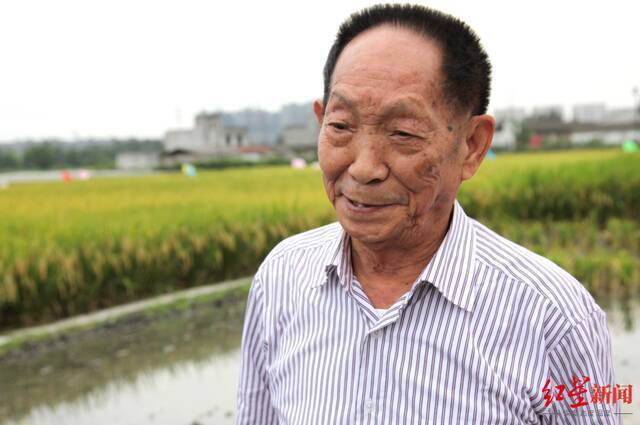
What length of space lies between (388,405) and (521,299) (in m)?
0.32

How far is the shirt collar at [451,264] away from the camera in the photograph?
1.27 meters

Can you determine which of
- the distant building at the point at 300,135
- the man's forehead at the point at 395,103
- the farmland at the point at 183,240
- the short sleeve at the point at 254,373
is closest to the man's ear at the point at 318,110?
the man's forehead at the point at 395,103

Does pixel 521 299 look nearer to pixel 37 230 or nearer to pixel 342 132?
pixel 342 132

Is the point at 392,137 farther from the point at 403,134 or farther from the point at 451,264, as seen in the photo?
the point at 451,264

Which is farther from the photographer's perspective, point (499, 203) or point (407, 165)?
point (499, 203)

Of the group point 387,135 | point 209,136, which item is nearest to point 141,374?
point 387,135

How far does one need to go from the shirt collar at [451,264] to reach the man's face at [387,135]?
0.30ft

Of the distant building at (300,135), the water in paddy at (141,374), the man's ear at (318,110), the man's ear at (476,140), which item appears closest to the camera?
the man's ear at (476,140)

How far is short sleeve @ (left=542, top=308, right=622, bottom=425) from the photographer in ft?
4.07

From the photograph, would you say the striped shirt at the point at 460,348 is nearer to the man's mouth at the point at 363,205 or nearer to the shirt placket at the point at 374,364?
the shirt placket at the point at 374,364

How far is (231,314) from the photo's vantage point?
5879 millimetres

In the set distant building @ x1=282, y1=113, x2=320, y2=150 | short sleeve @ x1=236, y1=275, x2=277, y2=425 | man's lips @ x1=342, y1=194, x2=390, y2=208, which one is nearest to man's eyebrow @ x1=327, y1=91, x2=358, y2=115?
man's lips @ x1=342, y1=194, x2=390, y2=208

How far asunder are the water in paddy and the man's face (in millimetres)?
2833

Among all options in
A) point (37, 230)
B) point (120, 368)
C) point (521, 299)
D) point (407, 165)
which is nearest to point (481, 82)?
point (407, 165)
